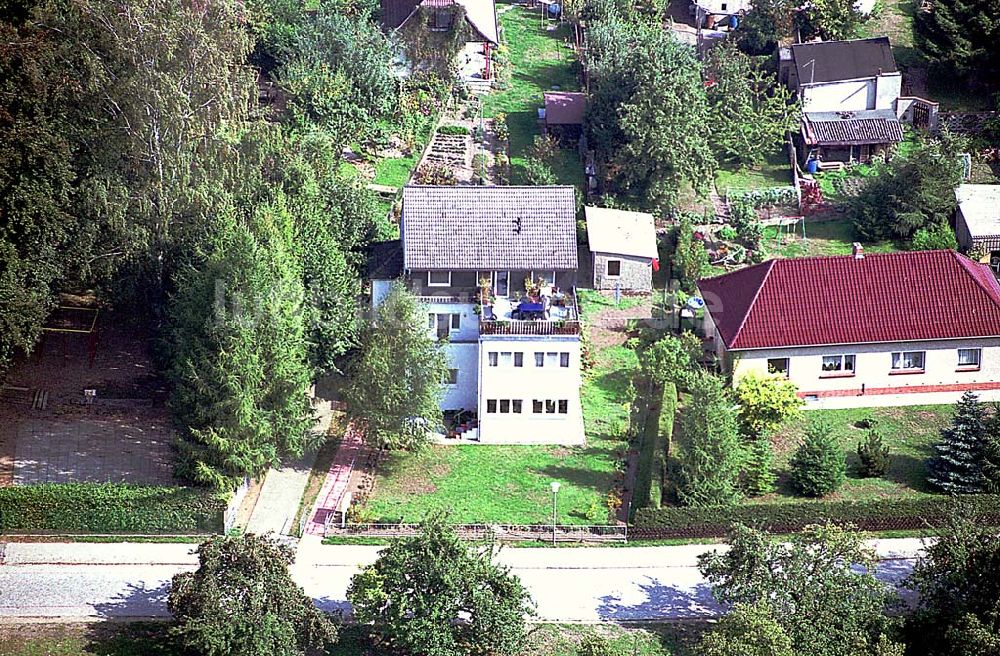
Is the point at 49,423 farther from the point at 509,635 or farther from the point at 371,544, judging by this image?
the point at 509,635

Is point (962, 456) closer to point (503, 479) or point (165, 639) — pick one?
point (503, 479)

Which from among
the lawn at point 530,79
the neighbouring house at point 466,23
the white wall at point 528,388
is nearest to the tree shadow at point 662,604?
the white wall at point 528,388

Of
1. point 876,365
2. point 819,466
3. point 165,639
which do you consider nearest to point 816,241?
point 876,365

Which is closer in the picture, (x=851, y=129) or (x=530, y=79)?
(x=851, y=129)

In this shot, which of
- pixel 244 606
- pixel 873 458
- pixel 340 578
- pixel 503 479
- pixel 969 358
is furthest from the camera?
pixel 969 358

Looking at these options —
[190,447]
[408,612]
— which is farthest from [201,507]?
[408,612]

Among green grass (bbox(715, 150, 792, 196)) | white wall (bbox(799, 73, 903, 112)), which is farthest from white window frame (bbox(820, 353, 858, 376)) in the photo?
white wall (bbox(799, 73, 903, 112))
